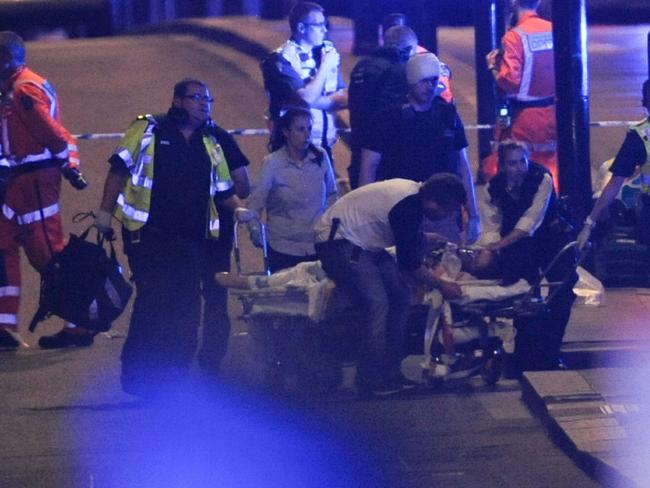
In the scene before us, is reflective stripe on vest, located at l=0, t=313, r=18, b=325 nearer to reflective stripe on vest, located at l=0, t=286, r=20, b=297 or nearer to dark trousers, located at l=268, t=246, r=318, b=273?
reflective stripe on vest, located at l=0, t=286, r=20, b=297

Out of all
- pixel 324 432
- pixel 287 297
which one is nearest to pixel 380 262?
pixel 287 297

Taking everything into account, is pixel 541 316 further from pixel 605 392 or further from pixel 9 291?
pixel 9 291

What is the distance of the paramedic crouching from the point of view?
336 inches

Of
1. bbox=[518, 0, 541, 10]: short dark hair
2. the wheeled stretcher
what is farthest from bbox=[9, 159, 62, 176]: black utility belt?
bbox=[518, 0, 541, 10]: short dark hair

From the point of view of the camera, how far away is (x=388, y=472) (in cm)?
721

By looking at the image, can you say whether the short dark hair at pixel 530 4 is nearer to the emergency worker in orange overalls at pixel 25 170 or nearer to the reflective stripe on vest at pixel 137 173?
the emergency worker in orange overalls at pixel 25 170

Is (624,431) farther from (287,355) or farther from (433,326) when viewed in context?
(287,355)

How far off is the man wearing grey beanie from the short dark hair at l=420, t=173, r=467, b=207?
1.20 meters

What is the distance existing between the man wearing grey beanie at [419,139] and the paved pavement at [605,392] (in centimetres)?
104

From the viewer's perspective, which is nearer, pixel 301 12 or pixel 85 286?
pixel 85 286

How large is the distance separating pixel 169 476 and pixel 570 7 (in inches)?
206

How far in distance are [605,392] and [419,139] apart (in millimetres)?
2220

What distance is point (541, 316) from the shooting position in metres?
8.85

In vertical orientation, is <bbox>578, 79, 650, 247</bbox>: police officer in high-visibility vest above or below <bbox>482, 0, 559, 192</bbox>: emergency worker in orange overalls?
below
